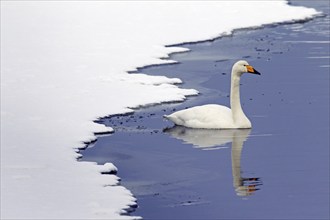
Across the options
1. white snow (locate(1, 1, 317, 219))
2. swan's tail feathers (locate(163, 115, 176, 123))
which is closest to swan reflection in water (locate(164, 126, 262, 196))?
swan's tail feathers (locate(163, 115, 176, 123))

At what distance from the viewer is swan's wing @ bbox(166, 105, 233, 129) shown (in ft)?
50.7

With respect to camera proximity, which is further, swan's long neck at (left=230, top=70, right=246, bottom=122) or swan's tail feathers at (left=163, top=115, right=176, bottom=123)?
swan's tail feathers at (left=163, top=115, right=176, bottom=123)

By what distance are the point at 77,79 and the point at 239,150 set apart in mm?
6278

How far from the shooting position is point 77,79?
19703mm

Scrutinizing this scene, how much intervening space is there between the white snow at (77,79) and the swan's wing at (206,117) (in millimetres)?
1232

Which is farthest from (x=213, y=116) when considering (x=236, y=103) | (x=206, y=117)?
(x=236, y=103)

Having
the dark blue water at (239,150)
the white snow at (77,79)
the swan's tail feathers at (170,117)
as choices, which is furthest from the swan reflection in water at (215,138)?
the white snow at (77,79)

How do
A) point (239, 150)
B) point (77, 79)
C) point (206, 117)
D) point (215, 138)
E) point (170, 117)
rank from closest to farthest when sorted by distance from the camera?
point (239, 150)
point (215, 138)
point (206, 117)
point (170, 117)
point (77, 79)

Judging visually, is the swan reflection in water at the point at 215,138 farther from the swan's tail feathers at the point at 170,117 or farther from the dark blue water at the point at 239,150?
the swan's tail feathers at the point at 170,117

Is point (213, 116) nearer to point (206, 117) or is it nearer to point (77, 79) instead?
point (206, 117)

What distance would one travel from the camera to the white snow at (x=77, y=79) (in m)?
12.0

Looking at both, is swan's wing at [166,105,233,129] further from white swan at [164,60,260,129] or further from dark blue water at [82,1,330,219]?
dark blue water at [82,1,330,219]

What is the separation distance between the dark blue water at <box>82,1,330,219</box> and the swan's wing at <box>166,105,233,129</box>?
0.13 m

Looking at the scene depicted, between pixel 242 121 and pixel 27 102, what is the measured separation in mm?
4050
